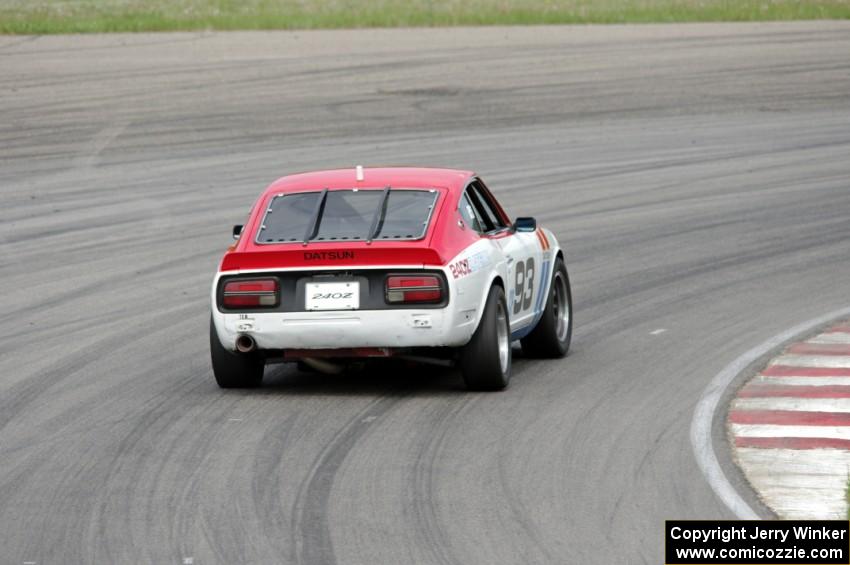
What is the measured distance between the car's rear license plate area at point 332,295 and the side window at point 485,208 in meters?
1.45

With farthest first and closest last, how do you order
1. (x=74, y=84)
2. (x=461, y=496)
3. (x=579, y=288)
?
(x=74, y=84) < (x=579, y=288) < (x=461, y=496)

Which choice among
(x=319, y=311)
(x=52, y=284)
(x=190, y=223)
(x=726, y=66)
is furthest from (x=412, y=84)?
(x=319, y=311)

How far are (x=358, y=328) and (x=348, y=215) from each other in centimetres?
89

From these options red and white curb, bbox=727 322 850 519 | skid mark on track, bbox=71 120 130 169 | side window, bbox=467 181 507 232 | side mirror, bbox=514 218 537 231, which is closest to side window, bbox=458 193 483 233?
side window, bbox=467 181 507 232

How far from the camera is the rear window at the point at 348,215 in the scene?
33.4 ft

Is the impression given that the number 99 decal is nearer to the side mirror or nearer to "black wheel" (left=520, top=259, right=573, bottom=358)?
the side mirror

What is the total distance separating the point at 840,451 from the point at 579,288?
20.2 ft

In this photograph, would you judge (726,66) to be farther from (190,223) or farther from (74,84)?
(190,223)

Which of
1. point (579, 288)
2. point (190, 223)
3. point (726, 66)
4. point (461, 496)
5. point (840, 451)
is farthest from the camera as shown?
point (726, 66)

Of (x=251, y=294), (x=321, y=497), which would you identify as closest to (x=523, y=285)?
(x=251, y=294)

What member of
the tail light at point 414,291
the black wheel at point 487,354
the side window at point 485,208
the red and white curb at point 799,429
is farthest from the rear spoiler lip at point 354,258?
the red and white curb at point 799,429

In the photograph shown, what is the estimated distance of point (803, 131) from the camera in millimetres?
25078

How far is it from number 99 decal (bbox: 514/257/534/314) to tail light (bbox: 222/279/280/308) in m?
1.77

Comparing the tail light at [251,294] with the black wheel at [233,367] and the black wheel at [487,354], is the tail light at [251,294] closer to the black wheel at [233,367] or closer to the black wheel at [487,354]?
the black wheel at [233,367]
